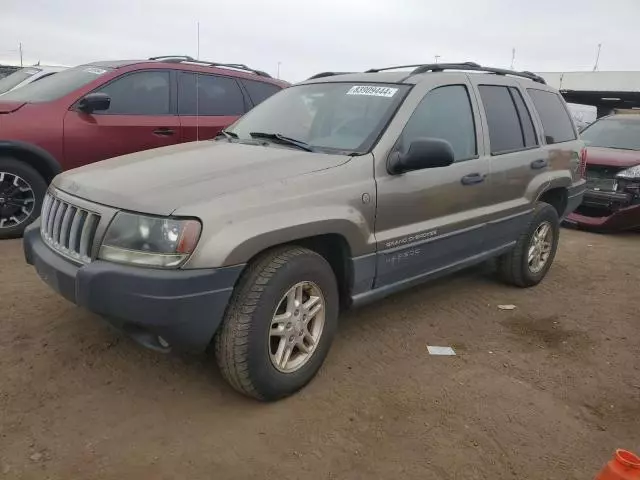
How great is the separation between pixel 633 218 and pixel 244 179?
6345 mm

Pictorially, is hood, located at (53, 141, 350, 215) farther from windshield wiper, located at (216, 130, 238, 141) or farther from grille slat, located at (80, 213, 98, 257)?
windshield wiper, located at (216, 130, 238, 141)

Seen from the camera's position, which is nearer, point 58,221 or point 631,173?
point 58,221

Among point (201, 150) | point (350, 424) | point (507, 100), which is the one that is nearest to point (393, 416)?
point (350, 424)

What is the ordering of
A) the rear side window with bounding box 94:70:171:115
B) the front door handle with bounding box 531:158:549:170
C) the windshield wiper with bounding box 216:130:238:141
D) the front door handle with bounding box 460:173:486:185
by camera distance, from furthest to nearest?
the rear side window with bounding box 94:70:171:115
the front door handle with bounding box 531:158:549:170
the windshield wiper with bounding box 216:130:238:141
the front door handle with bounding box 460:173:486:185

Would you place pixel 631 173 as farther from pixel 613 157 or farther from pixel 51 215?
pixel 51 215

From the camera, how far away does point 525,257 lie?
192 inches

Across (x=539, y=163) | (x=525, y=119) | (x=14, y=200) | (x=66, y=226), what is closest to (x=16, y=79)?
(x=14, y=200)

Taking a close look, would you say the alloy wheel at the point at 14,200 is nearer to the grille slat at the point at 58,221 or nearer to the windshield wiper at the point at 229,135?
the windshield wiper at the point at 229,135

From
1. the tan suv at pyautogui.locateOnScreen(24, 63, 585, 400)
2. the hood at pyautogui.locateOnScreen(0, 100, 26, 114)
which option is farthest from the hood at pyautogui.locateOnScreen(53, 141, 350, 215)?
the hood at pyautogui.locateOnScreen(0, 100, 26, 114)

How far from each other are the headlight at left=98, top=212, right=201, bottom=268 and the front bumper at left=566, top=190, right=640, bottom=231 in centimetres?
653

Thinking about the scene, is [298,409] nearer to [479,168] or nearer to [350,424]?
[350,424]

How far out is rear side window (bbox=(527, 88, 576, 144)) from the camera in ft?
16.2

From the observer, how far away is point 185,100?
6227 millimetres

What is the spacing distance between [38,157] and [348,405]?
13.3ft
